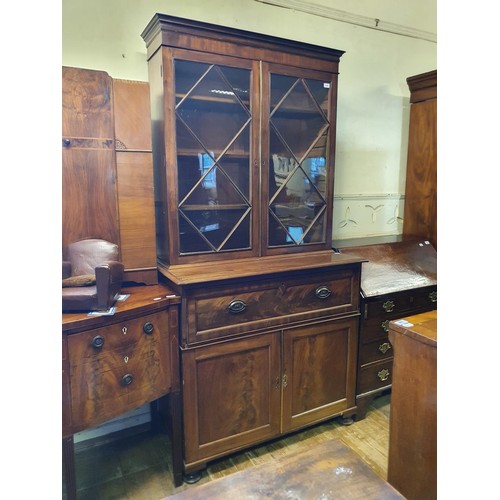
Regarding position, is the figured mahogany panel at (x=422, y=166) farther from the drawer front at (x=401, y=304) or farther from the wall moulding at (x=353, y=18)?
the drawer front at (x=401, y=304)

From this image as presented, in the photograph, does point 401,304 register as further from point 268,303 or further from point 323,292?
point 268,303

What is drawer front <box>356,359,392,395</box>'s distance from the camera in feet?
7.16

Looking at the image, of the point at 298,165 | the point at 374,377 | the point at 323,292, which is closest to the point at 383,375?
the point at 374,377

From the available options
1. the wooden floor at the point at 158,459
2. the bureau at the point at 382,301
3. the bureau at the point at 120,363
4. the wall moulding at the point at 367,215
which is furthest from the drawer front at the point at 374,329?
the bureau at the point at 120,363

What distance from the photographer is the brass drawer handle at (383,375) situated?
2242mm

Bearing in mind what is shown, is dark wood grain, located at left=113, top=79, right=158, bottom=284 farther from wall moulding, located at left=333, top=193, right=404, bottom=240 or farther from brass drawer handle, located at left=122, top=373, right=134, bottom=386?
wall moulding, located at left=333, top=193, right=404, bottom=240

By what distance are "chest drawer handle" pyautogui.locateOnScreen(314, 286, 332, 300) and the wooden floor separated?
689 mm

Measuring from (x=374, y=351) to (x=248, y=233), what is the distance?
3.34 feet

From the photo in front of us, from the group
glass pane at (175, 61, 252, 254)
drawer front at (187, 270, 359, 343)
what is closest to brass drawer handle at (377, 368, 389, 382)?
drawer front at (187, 270, 359, 343)

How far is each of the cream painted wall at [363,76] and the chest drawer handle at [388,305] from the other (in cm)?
73
